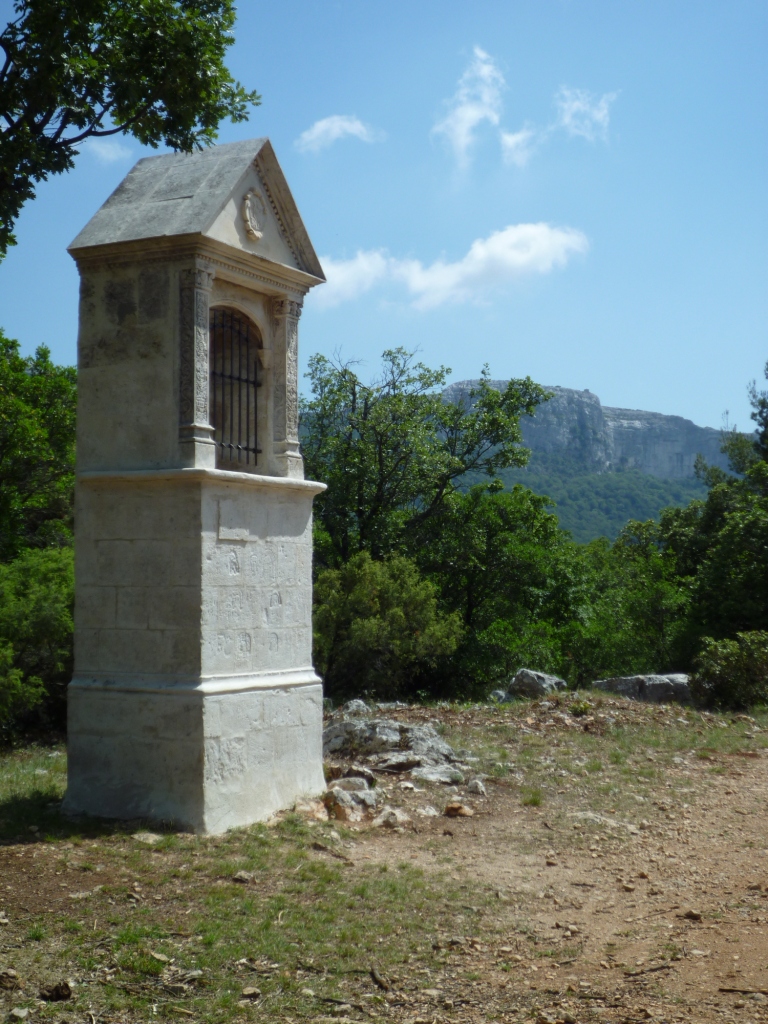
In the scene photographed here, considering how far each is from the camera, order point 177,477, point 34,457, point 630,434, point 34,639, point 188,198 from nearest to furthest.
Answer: point 177,477
point 188,198
point 34,639
point 34,457
point 630,434

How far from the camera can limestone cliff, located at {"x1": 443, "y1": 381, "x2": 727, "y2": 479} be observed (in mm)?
104963

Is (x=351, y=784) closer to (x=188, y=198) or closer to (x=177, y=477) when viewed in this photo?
(x=177, y=477)

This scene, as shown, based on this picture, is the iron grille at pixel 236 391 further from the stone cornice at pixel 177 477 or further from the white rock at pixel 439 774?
the white rock at pixel 439 774

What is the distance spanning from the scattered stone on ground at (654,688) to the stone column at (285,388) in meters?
9.12

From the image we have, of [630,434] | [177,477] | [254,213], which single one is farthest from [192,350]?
[630,434]

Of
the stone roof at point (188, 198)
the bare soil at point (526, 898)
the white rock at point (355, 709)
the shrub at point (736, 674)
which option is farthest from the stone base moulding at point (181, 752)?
the shrub at point (736, 674)

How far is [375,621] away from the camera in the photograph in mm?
16594

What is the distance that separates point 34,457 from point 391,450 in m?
7.42

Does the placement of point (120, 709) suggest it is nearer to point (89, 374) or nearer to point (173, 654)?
point (173, 654)

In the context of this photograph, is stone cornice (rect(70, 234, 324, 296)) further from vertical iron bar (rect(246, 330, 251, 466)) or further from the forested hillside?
the forested hillside

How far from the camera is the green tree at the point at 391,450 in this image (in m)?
22.0

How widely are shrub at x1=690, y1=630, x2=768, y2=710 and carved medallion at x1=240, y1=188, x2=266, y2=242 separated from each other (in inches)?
412

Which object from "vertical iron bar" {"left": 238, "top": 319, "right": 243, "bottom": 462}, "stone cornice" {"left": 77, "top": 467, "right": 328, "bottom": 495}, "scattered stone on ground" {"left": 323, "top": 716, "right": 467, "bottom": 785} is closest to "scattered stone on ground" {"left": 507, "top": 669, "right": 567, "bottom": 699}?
"scattered stone on ground" {"left": 323, "top": 716, "right": 467, "bottom": 785}

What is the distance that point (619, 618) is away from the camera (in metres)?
24.9
